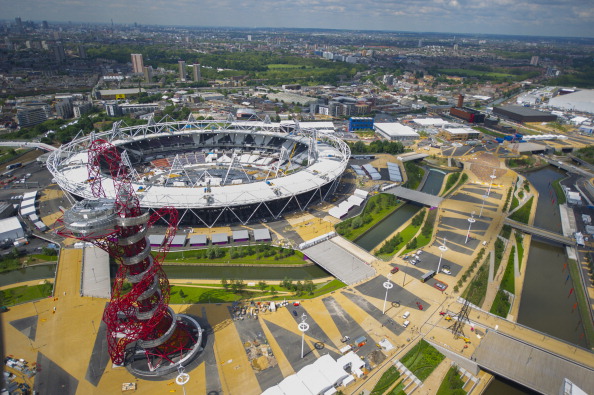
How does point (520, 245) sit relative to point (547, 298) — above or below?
above

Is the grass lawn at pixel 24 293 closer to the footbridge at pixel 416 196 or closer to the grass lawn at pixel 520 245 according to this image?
the footbridge at pixel 416 196

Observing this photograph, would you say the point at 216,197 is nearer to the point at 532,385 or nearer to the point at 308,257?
the point at 308,257

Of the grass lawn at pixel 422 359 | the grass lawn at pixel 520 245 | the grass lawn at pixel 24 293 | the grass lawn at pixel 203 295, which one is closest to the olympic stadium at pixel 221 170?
the grass lawn at pixel 203 295

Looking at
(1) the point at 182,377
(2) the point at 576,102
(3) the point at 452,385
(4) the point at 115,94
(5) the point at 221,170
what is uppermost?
(2) the point at 576,102

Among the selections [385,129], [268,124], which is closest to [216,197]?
[268,124]

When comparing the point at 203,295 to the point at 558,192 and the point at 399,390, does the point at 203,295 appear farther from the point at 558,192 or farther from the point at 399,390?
the point at 558,192

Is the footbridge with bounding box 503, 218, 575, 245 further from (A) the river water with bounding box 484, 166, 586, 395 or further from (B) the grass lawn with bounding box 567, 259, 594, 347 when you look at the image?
(B) the grass lawn with bounding box 567, 259, 594, 347

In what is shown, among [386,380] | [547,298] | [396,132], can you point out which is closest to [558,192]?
[547,298]

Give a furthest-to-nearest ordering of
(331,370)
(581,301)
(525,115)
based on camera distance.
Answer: (525,115) < (581,301) < (331,370)
